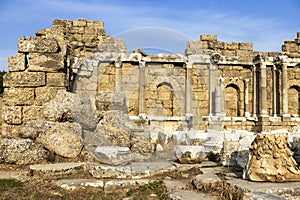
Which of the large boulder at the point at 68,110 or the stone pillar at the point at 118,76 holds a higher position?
the stone pillar at the point at 118,76

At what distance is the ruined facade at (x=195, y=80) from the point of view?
14828mm

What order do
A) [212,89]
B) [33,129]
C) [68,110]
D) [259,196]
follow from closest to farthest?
[259,196]
[33,129]
[68,110]
[212,89]

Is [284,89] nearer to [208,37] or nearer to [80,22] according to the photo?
[208,37]

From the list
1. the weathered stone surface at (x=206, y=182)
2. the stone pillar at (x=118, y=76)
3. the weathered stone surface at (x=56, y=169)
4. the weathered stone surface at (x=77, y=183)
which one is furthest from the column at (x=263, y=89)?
the weathered stone surface at (x=77, y=183)

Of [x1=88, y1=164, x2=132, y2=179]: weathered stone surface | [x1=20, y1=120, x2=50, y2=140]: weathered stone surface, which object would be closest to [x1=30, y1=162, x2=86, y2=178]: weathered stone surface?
[x1=88, y1=164, x2=132, y2=179]: weathered stone surface

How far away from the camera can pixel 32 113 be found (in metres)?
7.02

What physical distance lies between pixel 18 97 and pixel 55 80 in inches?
35.2

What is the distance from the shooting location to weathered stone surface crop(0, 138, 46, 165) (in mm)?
5805

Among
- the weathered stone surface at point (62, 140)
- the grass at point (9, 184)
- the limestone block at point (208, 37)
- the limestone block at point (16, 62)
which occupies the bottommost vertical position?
the grass at point (9, 184)

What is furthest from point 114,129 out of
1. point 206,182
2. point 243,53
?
point 243,53

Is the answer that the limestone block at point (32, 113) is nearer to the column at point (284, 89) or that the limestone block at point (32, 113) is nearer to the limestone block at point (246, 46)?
the limestone block at point (246, 46)

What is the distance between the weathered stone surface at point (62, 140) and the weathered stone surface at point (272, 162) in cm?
323

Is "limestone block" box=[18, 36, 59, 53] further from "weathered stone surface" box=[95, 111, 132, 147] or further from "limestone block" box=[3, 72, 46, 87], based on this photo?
"weathered stone surface" box=[95, 111, 132, 147]

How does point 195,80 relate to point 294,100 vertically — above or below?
above
